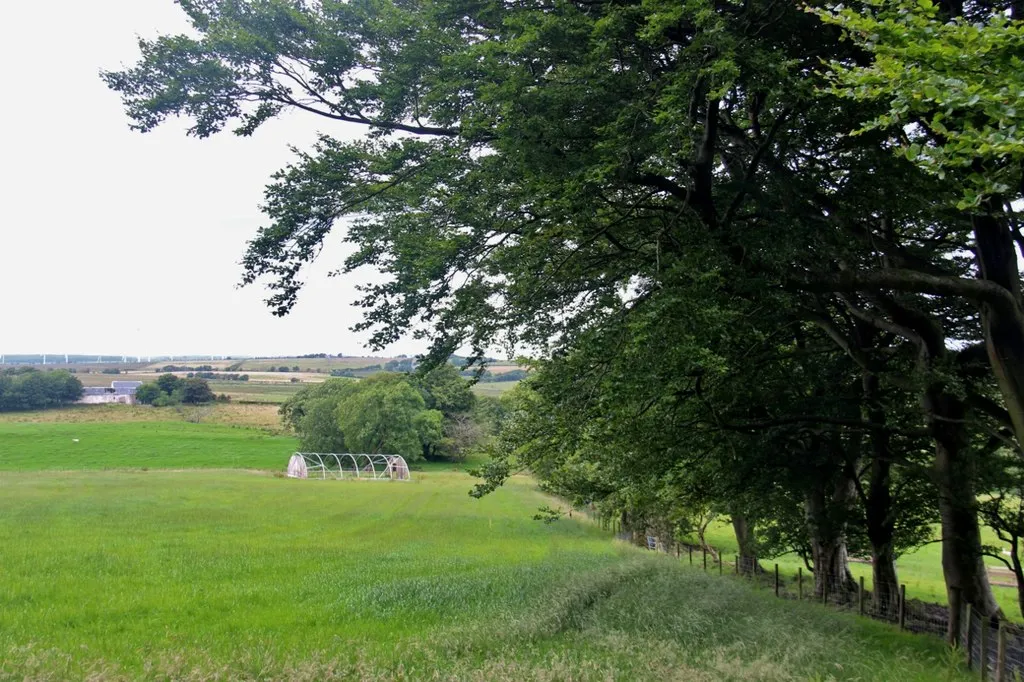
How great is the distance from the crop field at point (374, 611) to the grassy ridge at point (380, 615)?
0.05 meters

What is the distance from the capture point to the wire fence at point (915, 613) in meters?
8.43

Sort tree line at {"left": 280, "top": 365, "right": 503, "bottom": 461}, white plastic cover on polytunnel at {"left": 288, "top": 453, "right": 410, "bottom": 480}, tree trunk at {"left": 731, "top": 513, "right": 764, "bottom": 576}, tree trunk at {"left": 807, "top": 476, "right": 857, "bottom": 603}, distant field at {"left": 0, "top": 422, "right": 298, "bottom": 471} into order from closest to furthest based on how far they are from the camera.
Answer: tree trunk at {"left": 807, "top": 476, "right": 857, "bottom": 603}
tree trunk at {"left": 731, "top": 513, "right": 764, "bottom": 576}
white plastic cover on polytunnel at {"left": 288, "top": 453, "right": 410, "bottom": 480}
distant field at {"left": 0, "top": 422, "right": 298, "bottom": 471}
tree line at {"left": 280, "top": 365, "right": 503, "bottom": 461}

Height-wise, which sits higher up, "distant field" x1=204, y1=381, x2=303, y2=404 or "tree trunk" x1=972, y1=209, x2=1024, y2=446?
"tree trunk" x1=972, y1=209, x2=1024, y2=446

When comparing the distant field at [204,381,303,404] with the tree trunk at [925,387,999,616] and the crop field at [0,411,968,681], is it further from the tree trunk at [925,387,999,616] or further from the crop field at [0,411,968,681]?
the tree trunk at [925,387,999,616]

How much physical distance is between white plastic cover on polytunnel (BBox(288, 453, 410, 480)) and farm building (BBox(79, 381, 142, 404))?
5981 centimetres

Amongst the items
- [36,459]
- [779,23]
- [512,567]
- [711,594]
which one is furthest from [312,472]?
[779,23]

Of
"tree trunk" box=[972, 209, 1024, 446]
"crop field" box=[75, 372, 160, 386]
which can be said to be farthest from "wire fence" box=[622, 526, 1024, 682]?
"crop field" box=[75, 372, 160, 386]

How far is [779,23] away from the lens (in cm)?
883

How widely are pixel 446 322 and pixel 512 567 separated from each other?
11746mm

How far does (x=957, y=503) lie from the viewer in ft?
37.9

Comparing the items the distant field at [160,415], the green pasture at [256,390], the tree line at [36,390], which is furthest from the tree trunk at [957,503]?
the tree line at [36,390]

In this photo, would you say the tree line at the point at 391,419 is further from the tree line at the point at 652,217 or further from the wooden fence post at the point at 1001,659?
the wooden fence post at the point at 1001,659

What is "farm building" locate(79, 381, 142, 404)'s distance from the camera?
11950cm

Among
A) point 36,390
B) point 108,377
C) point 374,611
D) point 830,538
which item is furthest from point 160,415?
point 830,538
